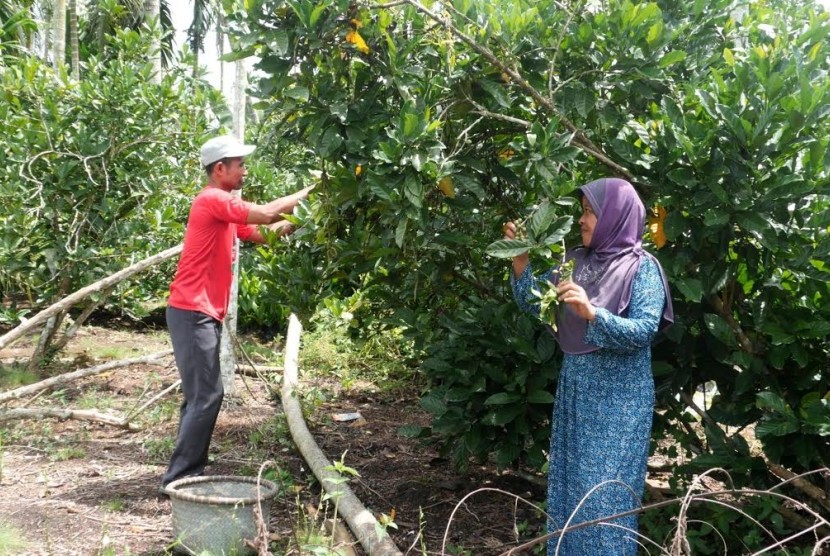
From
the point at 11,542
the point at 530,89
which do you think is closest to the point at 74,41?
the point at 11,542

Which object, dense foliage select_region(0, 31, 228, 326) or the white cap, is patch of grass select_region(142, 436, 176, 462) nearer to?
the white cap

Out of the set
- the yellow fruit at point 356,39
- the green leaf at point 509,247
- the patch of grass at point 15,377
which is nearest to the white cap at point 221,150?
the yellow fruit at point 356,39

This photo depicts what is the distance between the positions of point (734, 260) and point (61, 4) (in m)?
11.6

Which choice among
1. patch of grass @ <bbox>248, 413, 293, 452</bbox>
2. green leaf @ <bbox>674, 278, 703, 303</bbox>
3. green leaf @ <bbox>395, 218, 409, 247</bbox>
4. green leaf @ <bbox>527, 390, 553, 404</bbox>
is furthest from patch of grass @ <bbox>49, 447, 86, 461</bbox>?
green leaf @ <bbox>674, 278, 703, 303</bbox>

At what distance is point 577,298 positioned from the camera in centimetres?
288

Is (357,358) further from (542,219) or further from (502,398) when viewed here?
(542,219)

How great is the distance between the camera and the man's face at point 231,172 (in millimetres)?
→ 4594

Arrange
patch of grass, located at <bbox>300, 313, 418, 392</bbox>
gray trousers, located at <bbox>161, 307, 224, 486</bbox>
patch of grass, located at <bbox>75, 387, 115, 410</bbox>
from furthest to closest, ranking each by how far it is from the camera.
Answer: patch of grass, located at <bbox>300, 313, 418, 392</bbox> < patch of grass, located at <bbox>75, 387, 115, 410</bbox> < gray trousers, located at <bbox>161, 307, 224, 486</bbox>

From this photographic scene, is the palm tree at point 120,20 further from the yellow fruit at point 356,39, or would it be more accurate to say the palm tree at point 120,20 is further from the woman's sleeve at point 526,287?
the woman's sleeve at point 526,287

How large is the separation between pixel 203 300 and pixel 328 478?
164cm

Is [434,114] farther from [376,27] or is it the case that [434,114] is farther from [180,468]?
[180,468]

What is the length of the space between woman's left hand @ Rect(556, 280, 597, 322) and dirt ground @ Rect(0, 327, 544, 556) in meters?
1.13

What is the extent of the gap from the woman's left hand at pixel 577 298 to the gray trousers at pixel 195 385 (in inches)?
91.6

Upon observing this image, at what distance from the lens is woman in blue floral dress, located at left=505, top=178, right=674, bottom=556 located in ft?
9.98
